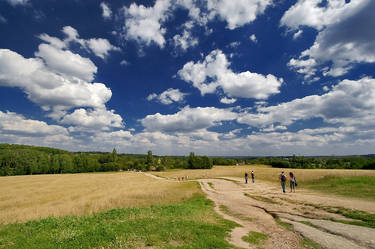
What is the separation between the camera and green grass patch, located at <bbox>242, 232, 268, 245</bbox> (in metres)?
9.19

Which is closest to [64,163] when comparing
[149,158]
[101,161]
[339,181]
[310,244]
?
[101,161]

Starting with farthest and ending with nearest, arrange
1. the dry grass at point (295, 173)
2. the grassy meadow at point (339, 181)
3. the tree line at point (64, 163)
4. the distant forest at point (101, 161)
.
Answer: the tree line at point (64, 163), the distant forest at point (101, 161), the dry grass at point (295, 173), the grassy meadow at point (339, 181)

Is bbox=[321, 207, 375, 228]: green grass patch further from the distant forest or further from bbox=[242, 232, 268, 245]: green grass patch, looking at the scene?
the distant forest

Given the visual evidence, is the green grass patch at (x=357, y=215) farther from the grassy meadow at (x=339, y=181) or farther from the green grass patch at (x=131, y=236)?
the grassy meadow at (x=339, y=181)

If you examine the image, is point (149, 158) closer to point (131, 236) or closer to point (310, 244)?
point (131, 236)

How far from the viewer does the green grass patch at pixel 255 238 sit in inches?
362

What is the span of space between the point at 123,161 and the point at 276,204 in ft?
446

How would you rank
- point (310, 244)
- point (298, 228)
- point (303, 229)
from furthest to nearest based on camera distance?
point (298, 228) < point (303, 229) < point (310, 244)

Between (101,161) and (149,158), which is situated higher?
(149,158)

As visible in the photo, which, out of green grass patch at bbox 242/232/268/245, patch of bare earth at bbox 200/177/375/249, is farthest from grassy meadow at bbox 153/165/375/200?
green grass patch at bbox 242/232/268/245

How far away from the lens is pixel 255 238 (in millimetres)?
9648

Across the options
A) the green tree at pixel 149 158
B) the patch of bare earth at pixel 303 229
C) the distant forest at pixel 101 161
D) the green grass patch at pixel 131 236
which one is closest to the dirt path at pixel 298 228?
the patch of bare earth at pixel 303 229

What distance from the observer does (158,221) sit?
11484 mm

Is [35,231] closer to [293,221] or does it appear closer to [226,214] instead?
[226,214]
